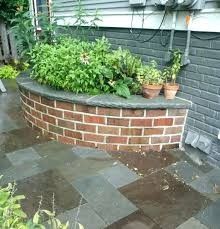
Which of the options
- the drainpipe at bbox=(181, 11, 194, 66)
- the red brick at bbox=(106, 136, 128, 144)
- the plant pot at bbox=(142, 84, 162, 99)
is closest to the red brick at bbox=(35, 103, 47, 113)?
the red brick at bbox=(106, 136, 128, 144)

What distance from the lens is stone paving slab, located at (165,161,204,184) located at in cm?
261

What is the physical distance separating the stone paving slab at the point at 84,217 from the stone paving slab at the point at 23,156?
0.97 metres

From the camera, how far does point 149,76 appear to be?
3055 millimetres

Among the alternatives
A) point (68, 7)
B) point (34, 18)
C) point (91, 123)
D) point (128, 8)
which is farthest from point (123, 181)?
point (68, 7)

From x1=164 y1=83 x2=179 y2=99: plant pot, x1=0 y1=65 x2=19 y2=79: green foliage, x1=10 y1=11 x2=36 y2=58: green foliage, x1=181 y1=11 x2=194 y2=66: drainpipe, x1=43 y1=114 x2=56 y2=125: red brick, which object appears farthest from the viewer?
x1=0 y1=65 x2=19 y2=79: green foliage

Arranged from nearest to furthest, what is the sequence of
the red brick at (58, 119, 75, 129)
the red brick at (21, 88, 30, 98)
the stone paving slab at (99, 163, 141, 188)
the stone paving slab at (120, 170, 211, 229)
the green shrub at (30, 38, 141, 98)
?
the stone paving slab at (120, 170, 211, 229), the stone paving slab at (99, 163, 141, 188), the green shrub at (30, 38, 141, 98), the red brick at (58, 119, 75, 129), the red brick at (21, 88, 30, 98)

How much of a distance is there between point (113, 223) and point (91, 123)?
129 cm

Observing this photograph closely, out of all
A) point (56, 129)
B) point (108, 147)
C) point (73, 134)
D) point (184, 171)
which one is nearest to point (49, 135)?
point (56, 129)

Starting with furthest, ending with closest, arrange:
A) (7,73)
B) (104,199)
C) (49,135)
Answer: (7,73) < (49,135) < (104,199)

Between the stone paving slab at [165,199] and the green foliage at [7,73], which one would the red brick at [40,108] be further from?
the green foliage at [7,73]

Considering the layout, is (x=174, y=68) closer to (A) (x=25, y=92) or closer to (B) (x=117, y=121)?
(B) (x=117, y=121)

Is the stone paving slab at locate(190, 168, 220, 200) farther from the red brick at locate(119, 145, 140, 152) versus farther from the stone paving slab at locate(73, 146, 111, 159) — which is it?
the stone paving slab at locate(73, 146, 111, 159)

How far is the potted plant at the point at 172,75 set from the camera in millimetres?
2916

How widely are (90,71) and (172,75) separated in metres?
0.91
